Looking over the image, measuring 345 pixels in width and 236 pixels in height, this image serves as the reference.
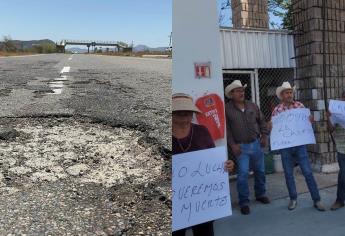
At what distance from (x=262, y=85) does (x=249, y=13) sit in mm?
255

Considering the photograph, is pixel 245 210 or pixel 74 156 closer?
pixel 245 210

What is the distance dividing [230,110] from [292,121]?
293mm

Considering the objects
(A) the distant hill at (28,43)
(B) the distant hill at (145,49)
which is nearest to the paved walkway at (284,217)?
(B) the distant hill at (145,49)

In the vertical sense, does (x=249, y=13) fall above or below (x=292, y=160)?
above

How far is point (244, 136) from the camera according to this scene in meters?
Answer: 1.43

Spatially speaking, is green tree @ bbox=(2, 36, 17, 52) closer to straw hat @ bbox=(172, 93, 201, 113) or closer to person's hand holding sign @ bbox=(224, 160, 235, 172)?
straw hat @ bbox=(172, 93, 201, 113)

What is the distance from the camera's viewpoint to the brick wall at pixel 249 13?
152 cm

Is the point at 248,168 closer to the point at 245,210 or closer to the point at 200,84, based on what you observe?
the point at 245,210

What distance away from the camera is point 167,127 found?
2564 millimetres

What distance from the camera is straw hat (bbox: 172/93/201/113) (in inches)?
49.4

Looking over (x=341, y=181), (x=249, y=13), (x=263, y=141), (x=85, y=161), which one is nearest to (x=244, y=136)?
(x=263, y=141)

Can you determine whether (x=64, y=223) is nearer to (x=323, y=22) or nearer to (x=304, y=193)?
(x=304, y=193)

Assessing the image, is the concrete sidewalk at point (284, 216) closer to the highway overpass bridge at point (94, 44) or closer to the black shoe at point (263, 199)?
the black shoe at point (263, 199)

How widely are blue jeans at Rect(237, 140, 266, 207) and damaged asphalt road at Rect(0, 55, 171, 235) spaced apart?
37cm
